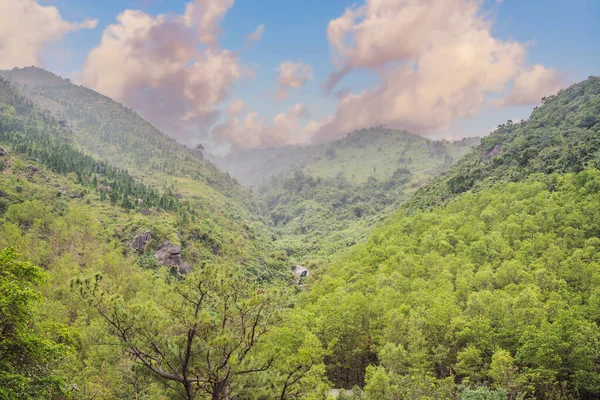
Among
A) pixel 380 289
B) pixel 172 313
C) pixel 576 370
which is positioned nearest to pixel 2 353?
pixel 172 313

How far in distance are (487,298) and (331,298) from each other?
20.0m

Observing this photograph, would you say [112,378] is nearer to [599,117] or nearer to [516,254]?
[516,254]

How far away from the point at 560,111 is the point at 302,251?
104524mm

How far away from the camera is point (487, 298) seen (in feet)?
129

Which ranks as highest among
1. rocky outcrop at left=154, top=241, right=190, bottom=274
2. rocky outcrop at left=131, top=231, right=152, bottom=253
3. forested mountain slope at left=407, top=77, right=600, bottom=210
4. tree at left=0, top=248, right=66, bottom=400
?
forested mountain slope at left=407, top=77, right=600, bottom=210

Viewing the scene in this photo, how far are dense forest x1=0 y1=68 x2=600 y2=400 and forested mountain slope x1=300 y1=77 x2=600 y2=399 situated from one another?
8.9 inches

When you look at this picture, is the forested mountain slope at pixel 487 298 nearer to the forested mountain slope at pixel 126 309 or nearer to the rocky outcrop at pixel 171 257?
the forested mountain slope at pixel 126 309

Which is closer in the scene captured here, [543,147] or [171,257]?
[171,257]

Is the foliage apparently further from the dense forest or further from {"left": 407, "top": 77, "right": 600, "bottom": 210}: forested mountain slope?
{"left": 407, "top": 77, "right": 600, "bottom": 210}: forested mountain slope

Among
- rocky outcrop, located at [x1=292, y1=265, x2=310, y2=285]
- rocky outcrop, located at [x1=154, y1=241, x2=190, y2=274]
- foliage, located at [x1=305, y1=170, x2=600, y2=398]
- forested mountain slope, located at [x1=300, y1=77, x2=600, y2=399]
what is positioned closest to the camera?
forested mountain slope, located at [x1=300, y1=77, x2=600, y2=399]

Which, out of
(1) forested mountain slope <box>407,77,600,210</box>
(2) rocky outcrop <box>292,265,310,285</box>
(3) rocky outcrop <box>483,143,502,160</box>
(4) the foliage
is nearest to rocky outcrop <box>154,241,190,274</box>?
(4) the foliage

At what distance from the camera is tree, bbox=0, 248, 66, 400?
48.0ft

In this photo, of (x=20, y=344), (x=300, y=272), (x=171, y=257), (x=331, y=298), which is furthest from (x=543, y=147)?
(x=20, y=344)

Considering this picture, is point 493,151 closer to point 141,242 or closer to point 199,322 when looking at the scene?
point 141,242
